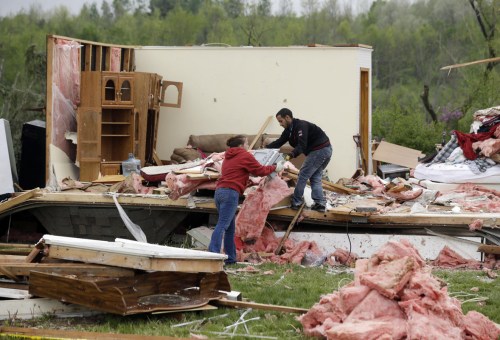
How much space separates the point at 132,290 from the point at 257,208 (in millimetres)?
5770

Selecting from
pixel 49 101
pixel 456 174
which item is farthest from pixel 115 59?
pixel 456 174

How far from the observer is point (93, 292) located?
30.6ft

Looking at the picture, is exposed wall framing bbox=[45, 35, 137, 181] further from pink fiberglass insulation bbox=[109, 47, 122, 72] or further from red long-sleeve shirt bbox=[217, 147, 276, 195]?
red long-sleeve shirt bbox=[217, 147, 276, 195]

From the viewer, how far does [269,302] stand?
35.6 ft

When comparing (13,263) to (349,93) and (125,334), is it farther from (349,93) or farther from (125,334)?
(349,93)

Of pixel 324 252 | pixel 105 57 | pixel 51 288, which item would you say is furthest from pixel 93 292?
pixel 105 57

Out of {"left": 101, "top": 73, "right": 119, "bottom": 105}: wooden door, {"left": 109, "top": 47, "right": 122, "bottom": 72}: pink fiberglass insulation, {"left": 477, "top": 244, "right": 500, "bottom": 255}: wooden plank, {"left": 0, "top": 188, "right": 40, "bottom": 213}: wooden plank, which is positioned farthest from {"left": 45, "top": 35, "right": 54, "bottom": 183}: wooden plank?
{"left": 477, "top": 244, "right": 500, "bottom": 255}: wooden plank

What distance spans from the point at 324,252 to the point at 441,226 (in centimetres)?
177

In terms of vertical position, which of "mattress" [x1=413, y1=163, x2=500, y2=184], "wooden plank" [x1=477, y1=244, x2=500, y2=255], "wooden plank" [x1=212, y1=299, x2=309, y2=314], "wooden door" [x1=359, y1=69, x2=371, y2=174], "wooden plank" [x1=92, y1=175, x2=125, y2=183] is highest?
"wooden door" [x1=359, y1=69, x2=371, y2=174]

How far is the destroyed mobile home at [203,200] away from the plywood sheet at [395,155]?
0.04 meters

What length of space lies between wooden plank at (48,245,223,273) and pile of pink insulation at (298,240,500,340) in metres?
1.23

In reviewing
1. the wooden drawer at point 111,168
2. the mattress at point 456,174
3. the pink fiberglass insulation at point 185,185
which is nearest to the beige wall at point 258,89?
the wooden drawer at point 111,168

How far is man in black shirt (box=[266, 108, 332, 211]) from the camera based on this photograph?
14891mm

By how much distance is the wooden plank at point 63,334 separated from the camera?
859 cm
